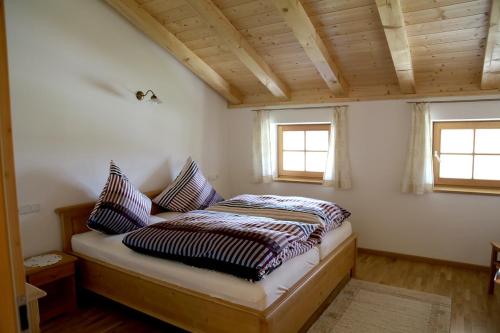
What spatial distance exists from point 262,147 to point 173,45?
1.70 meters

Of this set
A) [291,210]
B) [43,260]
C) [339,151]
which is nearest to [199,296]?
[291,210]

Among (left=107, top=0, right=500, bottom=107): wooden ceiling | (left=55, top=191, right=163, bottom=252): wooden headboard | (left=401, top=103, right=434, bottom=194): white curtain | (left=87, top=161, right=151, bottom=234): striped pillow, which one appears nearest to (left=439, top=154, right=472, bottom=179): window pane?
(left=401, top=103, right=434, bottom=194): white curtain

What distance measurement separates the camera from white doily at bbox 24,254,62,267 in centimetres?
268

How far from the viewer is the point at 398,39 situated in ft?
9.72

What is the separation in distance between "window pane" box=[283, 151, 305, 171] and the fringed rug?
194cm

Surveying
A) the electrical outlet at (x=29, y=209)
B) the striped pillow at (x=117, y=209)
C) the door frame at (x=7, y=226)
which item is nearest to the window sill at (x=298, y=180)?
the striped pillow at (x=117, y=209)

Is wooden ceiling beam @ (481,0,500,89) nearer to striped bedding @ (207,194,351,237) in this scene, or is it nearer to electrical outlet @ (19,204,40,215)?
striped bedding @ (207,194,351,237)

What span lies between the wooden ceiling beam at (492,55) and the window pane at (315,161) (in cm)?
188

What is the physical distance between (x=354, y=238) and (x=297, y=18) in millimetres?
2079

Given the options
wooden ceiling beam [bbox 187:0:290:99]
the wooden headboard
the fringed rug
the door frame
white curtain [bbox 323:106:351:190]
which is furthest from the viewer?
white curtain [bbox 323:106:351:190]

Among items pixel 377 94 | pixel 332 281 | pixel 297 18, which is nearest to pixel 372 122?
pixel 377 94

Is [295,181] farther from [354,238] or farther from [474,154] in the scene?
[474,154]

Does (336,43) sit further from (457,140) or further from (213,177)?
(213,177)

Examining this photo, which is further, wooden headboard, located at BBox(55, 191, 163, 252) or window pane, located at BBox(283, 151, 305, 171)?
window pane, located at BBox(283, 151, 305, 171)
